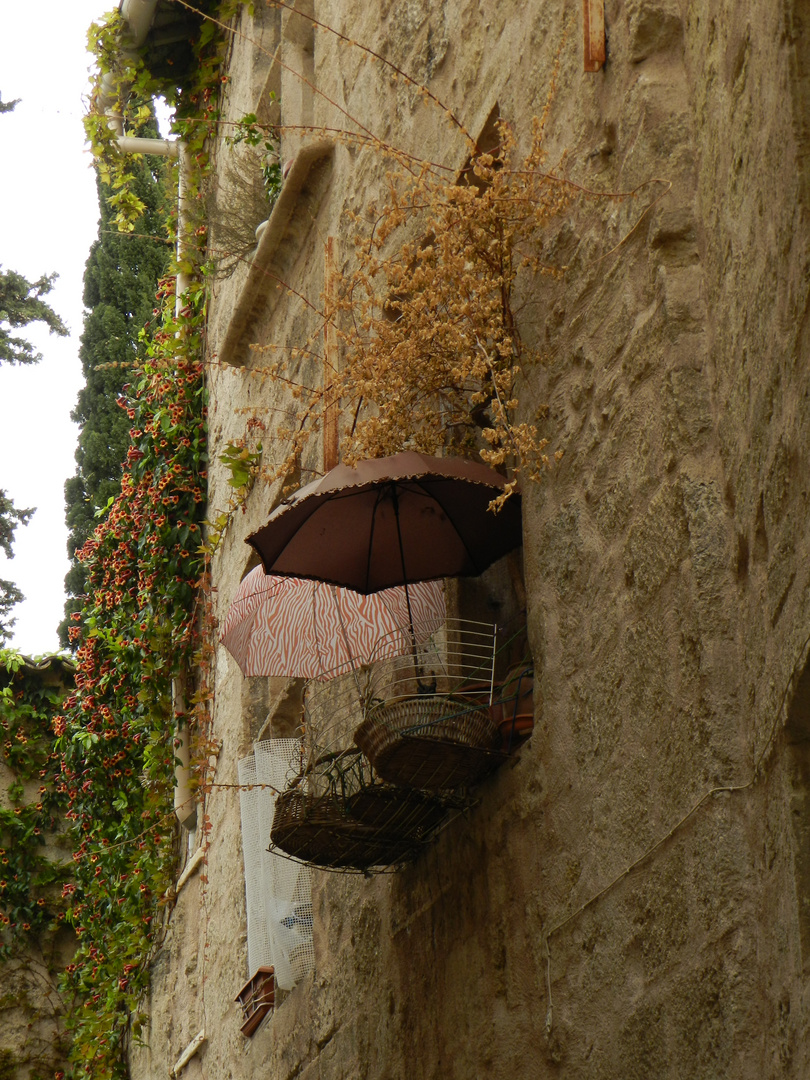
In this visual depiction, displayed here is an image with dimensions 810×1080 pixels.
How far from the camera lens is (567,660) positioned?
3678 millimetres

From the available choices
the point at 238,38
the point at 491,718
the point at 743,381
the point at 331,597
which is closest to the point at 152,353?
the point at 238,38

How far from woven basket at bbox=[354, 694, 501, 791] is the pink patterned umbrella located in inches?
48.2

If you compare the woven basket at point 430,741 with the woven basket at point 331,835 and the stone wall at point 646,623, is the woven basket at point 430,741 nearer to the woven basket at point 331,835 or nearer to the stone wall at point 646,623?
the stone wall at point 646,623

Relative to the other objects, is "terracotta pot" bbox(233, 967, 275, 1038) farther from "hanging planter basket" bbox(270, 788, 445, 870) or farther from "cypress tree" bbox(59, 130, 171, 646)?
"cypress tree" bbox(59, 130, 171, 646)

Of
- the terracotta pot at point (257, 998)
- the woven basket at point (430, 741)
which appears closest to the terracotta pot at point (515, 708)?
the woven basket at point (430, 741)

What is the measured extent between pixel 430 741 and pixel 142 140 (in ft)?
25.1

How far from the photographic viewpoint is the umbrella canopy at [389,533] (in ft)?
14.5

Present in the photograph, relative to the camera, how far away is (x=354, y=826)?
427cm

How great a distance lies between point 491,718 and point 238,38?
257 inches

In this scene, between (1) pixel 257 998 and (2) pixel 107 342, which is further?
(2) pixel 107 342

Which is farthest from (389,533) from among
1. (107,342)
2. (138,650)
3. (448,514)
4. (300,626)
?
(107,342)


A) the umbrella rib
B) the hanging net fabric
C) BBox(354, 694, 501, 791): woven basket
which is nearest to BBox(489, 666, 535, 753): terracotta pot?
BBox(354, 694, 501, 791): woven basket

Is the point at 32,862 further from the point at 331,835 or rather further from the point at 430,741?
the point at 430,741

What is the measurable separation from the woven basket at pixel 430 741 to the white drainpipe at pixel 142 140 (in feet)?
19.8
